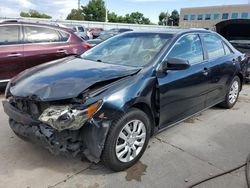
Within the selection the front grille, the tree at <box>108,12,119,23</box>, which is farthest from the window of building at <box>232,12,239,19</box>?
the front grille

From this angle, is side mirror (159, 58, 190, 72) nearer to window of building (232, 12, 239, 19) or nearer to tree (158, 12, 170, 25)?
window of building (232, 12, 239, 19)

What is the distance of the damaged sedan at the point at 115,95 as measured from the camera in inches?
106

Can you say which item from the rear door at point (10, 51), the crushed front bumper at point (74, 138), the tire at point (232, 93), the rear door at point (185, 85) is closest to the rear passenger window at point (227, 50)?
the tire at point (232, 93)

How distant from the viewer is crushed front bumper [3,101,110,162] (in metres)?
2.68

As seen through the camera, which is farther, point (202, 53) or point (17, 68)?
point (17, 68)

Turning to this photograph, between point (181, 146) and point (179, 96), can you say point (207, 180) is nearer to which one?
point (181, 146)

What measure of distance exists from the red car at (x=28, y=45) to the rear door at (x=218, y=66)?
3.29 m

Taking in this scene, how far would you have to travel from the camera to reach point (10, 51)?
5656mm

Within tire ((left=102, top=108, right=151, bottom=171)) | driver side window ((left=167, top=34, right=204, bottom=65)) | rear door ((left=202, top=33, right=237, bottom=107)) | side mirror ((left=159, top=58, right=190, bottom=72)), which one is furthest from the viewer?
rear door ((left=202, top=33, right=237, bottom=107))

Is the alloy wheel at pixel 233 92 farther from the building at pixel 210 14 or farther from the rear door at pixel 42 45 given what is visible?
the building at pixel 210 14

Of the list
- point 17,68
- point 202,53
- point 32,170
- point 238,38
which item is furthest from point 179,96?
point 238,38

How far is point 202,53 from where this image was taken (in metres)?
4.23

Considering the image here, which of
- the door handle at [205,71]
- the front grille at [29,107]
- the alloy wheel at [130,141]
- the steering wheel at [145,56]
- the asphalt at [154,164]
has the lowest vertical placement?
the asphalt at [154,164]

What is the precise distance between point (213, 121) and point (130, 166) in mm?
2184
